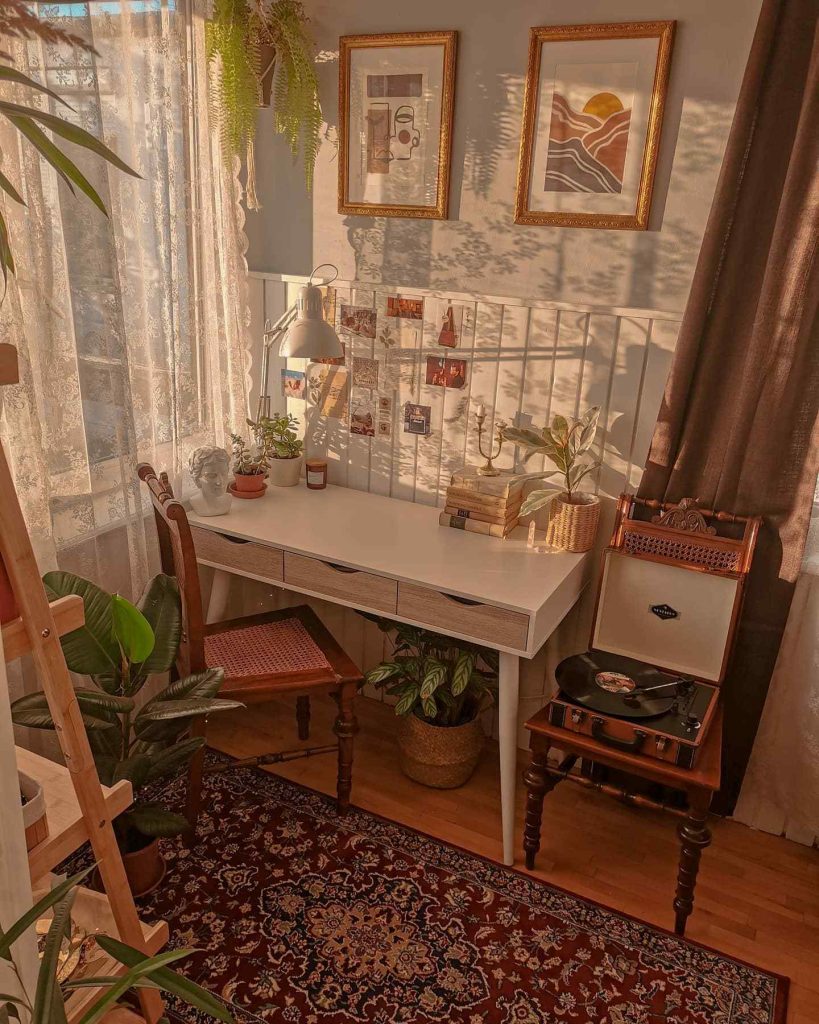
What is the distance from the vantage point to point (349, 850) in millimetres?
2344

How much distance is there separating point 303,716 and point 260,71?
2.02m

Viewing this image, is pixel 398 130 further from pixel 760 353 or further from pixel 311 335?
pixel 760 353

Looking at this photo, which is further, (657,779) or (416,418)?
(416,418)

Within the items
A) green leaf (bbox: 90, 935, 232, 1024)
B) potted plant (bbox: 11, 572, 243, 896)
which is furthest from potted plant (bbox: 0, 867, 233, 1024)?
potted plant (bbox: 11, 572, 243, 896)

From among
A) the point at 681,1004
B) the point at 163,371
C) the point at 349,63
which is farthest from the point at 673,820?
the point at 349,63

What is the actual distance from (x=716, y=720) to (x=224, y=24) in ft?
7.79

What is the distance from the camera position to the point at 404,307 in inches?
104

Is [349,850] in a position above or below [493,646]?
below

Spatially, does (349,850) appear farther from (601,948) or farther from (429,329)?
(429,329)

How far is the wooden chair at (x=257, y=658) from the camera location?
2.13 meters

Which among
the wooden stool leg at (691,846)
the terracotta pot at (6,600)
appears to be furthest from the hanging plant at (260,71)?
the wooden stool leg at (691,846)

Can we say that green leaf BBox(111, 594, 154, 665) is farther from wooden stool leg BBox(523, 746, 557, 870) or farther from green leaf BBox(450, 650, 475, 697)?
wooden stool leg BBox(523, 746, 557, 870)

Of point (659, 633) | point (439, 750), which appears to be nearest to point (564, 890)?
point (439, 750)

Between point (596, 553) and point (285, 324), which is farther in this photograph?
point (285, 324)
